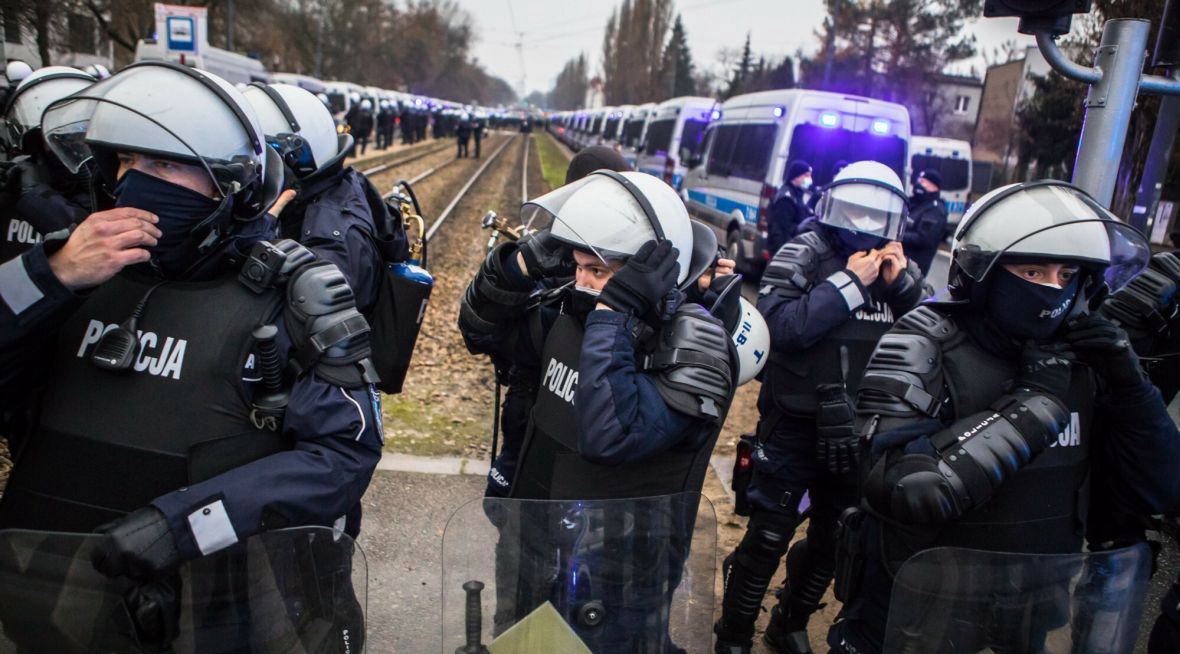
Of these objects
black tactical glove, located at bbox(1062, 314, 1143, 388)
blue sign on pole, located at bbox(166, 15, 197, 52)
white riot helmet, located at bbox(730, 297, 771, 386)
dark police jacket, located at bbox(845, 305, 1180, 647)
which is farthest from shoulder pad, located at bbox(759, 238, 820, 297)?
blue sign on pole, located at bbox(166, 15, 197, 52)

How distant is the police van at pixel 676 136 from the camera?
16406 millimetres

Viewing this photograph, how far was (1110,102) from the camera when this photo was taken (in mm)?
3176

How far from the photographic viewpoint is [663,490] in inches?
87.0

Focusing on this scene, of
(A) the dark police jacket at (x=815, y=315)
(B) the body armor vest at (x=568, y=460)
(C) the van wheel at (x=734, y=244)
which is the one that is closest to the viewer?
(B) the body armor vest at (x=568, y=460)

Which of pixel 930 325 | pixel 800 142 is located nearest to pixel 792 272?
pixel 930 325

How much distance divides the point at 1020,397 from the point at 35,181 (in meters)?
4.06

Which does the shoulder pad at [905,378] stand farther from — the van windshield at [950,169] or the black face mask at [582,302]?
the van windshield at [950,169]

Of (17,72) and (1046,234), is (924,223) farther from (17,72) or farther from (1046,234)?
(17,72)

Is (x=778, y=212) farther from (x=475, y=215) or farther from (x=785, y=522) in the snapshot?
(x=475, y=215)

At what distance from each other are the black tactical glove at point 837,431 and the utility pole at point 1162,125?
206cm

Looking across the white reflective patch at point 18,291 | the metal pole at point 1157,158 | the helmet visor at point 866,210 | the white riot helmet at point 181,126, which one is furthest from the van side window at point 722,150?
the white reflective patch at point 18,291

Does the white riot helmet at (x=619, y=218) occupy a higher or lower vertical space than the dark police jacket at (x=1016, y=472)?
higher

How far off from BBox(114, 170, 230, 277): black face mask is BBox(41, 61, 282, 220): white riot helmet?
56mm

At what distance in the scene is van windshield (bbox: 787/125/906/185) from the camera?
32.4ft
